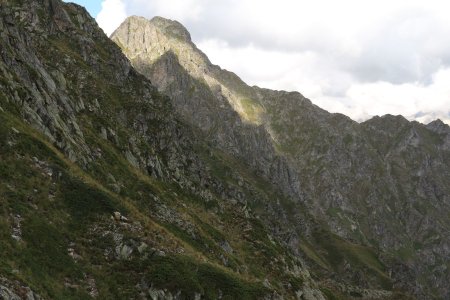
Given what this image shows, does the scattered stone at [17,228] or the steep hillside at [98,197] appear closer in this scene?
the scattered stone at [17,228]

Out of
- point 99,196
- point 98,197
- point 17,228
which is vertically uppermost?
point 99,196

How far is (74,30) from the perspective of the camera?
349 feet

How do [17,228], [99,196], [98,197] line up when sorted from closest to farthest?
1. [17,228]
2. [98,197]
3. [99,196]

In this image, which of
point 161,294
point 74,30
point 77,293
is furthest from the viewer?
point 74,30

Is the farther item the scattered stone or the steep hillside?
the steep hillside

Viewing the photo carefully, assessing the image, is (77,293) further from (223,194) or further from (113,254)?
(223,194)

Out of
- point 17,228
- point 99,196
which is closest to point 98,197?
point 99,196

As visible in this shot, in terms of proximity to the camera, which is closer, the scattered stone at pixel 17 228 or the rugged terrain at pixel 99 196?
the scattered stone at pixel 17 228

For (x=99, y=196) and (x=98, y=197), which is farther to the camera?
(x=99, y=196)

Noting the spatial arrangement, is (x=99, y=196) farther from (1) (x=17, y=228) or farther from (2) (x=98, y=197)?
(1) (x=17, y=228)

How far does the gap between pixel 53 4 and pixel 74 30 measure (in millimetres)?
8080

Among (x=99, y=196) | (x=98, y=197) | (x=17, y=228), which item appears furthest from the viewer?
(x=99, y=196)

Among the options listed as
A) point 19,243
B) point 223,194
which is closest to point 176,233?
point 19,243

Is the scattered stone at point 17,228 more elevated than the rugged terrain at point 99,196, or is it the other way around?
the rugged terrain at point 99,196
